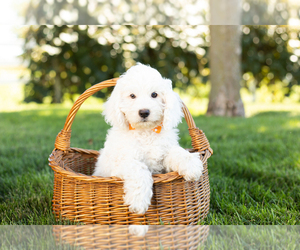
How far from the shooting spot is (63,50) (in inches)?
391

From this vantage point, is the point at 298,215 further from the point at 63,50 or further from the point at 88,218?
the point at 63,50

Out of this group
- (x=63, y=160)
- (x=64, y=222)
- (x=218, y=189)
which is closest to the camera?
(x=64, y=222)

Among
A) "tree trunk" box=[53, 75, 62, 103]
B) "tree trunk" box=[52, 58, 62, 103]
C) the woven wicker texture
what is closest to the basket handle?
the woven wicker texture

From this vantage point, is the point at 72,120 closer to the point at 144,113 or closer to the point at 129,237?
the point at 144,113

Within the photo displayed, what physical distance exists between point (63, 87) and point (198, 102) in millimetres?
4754

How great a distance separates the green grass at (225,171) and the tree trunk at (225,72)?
1172 millimetres

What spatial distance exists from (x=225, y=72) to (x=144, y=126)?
211 inches

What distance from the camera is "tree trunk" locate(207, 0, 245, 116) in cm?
695

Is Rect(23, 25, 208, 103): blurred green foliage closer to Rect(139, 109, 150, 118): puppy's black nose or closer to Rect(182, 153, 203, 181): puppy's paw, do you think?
Rect(139, 109, 150, 118): puppy's black nose

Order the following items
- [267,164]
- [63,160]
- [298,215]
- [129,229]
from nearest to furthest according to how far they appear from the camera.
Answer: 1. [129,229]
2. [298,215]
3. [63,160]
4. [267,164]

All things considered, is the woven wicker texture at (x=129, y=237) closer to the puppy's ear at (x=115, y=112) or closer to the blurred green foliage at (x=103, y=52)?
the puppy's ear at (x=115, y=112)

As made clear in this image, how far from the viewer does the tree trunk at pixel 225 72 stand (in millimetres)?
6953

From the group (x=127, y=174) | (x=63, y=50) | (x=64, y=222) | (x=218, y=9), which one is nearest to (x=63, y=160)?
(x=64, y=222)

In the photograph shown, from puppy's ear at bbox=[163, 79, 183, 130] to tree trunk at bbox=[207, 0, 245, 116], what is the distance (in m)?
4.97
